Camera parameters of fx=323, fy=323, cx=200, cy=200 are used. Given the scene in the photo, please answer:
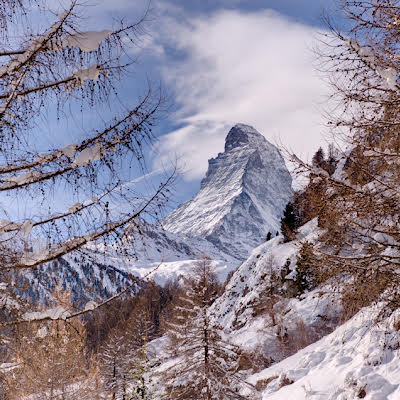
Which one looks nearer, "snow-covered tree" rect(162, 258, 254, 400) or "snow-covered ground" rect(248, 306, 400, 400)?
"snow-covered ground" rect(248, 306, 400, 400)

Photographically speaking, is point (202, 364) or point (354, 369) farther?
point (202, 364)

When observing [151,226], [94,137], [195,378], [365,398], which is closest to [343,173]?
[151,226]

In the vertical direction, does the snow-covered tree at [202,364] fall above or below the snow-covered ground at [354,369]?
above

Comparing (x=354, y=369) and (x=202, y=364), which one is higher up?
(x=202, y=364)

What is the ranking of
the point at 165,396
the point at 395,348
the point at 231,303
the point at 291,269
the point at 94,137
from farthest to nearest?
the point at 231,303, the point at 291,269, the point at 165,396, the point at 395,348, the point at 94,137

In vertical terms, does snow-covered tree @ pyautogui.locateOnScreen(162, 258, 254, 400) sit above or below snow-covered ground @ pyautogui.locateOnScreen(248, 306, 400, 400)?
above

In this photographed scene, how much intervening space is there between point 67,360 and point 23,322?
26.6 ft

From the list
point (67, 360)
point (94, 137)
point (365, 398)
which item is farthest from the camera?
point (67, 360)

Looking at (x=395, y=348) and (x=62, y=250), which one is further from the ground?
(x=62, y=250)

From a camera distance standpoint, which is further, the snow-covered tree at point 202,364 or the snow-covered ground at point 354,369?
the snow-covered tree at point 202,364

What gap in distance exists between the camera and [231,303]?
4259 centimetres

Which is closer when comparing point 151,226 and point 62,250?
point 62,250

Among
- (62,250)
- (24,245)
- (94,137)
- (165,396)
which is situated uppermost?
(94,137)

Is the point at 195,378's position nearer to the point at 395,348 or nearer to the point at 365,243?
the point at 395,348
